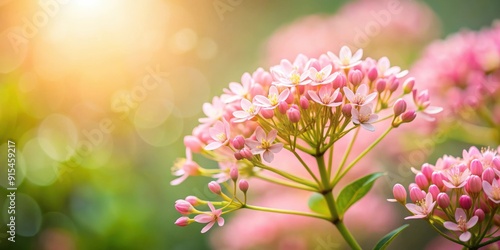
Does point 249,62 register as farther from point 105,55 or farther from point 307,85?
point 307,85

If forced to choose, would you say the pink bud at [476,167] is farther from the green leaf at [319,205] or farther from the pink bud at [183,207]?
the pink bud at [183,207]

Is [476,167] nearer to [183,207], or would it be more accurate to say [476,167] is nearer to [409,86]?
[409,86]

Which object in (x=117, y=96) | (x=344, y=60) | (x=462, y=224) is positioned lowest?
(x=462, y=224)

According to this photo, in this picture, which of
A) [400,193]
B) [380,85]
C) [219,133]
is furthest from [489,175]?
[219,133]

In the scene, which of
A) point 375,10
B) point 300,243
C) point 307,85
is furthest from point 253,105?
point 375,10

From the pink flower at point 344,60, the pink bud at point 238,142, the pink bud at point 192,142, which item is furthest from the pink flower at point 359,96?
the pink bud at point 192,142

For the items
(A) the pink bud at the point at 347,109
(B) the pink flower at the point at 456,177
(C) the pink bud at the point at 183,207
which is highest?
(A) the pink bud at the point at 347,109

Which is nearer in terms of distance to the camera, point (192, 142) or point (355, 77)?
point (355, 77)

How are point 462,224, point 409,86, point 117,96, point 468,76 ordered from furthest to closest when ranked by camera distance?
point 117,96 < point 468,76 < point 409,86 < point 462,224
